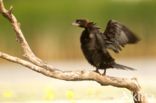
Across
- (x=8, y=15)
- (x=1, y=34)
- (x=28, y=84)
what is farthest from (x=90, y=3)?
(x=8, y=15)

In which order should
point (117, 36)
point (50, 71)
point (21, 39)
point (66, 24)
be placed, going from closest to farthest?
point (50, 71) → point (21, 39) → point (117, 36) → point (66, 24)

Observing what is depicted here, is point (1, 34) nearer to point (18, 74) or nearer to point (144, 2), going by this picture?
point (18, 74)

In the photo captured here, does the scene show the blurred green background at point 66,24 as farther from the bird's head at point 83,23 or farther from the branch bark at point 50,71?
the bird's head at point 83,23

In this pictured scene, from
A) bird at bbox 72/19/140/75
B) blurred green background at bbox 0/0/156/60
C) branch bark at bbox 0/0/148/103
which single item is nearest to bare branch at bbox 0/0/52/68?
branch bark at bbox 0/0/148/103

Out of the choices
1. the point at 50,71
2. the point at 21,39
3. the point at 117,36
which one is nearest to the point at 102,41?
the point at 117,36

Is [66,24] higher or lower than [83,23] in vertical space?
higher

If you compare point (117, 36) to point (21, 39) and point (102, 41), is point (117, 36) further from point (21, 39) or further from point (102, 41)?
point (21, 39)

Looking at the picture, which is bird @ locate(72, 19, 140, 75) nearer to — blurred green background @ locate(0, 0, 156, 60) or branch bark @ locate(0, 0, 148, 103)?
branch bark @ locate(0, 0, 148, 103)
